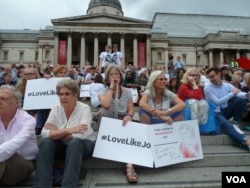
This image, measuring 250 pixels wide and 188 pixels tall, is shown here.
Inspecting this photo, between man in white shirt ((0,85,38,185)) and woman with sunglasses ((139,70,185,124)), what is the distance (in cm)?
175

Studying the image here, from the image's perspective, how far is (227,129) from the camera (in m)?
4.67

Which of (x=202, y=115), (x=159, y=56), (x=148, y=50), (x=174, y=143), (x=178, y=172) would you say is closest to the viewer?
(x=178, y=172)

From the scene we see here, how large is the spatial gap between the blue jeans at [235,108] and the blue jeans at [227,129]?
1.78ft

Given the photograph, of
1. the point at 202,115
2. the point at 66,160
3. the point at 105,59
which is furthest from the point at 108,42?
the point at 66,160

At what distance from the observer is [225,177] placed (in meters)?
3.31

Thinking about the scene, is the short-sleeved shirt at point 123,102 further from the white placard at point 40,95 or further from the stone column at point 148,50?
the stone column at point 148,50

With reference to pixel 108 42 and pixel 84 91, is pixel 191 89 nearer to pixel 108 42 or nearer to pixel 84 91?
pixel 84 91

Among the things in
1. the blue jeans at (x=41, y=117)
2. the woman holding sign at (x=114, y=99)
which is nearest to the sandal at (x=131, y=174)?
the woman holding sign at (x=114, y=99)

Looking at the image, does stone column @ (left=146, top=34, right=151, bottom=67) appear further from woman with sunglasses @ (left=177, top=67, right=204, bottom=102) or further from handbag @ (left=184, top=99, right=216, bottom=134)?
handbag @ (left=184, top=99, right=216, bottom=134)

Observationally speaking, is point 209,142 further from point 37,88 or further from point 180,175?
point 37,88

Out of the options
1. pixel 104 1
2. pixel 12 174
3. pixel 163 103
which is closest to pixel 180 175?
pixel 163 103

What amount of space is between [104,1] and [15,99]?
2047 inches

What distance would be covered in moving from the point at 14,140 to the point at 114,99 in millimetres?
1715

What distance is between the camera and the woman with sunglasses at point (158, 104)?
418cm
